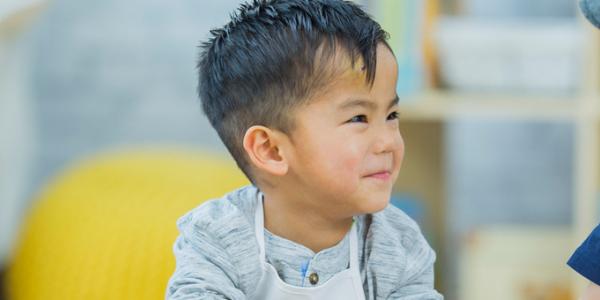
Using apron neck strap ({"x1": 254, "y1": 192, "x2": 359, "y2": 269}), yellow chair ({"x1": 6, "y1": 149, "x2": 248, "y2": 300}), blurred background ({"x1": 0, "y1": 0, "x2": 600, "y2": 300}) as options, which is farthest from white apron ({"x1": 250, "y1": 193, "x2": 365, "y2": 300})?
blurred background ({"x1": 0, "y1": 0, "x2": 600, "y2": 300})

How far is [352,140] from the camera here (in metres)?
0.81

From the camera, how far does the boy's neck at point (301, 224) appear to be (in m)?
0.87

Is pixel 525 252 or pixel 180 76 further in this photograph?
pixel 180 76

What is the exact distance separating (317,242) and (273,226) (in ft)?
0.14

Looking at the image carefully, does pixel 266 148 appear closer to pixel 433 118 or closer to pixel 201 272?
pixel 201 272

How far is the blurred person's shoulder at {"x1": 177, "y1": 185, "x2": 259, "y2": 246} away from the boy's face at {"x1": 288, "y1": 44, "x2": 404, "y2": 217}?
73mm

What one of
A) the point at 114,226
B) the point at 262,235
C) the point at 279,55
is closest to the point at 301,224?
the point at 262,235

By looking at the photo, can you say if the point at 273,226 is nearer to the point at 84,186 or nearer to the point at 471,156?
the point at 84,186

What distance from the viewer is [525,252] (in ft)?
6.14

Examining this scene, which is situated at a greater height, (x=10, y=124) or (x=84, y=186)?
(x=10, y=124)

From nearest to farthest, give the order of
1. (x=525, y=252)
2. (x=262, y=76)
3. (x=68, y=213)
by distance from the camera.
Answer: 1. (x=262, y=76)
2. (x=68, y=213)
3. (x=525, y=252)

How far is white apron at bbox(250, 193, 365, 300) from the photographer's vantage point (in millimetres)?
849

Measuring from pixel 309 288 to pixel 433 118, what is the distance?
3.46 feet

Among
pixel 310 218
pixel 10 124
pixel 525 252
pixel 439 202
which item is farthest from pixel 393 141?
pixel 439 202
